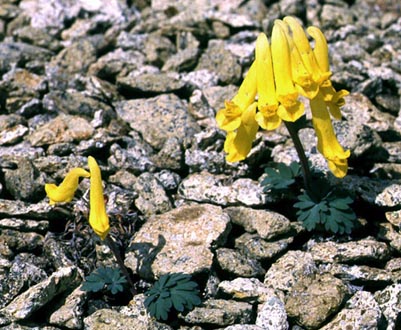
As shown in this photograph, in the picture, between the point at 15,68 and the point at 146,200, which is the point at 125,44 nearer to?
the point at 15,68

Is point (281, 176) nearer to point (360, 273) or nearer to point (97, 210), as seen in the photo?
point (360, 273)

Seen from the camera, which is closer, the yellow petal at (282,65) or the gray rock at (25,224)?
the yellow petal at (282,65)

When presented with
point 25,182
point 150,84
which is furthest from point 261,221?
point 150,84

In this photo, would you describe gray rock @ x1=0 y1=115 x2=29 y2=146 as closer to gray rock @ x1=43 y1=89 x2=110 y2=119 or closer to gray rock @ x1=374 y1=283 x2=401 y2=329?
gray rock @ x1=43 y1=89 x2=110 y2=119

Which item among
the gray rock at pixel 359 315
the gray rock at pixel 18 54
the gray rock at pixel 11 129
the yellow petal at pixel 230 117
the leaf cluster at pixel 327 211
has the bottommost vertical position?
the gray rock at pixel 359 315

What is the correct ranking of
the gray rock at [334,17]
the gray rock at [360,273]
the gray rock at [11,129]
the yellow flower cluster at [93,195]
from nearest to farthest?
the yellow flower cluster at [93,195] → the gray rock at [360,273] → the gray rock at [11,129] → the gray rock at [334,17]

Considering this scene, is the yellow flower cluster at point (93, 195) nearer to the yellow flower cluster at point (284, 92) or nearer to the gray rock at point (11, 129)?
the yellow flower cluster at point (284, 92)

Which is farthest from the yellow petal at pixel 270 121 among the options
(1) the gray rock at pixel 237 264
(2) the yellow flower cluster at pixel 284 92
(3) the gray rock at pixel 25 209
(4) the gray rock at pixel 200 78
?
(4) the gray rock at pixel 200 78

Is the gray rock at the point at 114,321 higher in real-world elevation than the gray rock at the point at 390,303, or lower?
higher

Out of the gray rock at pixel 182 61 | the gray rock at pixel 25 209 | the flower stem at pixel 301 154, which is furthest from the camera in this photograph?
the gray rock at pixel 182 61
